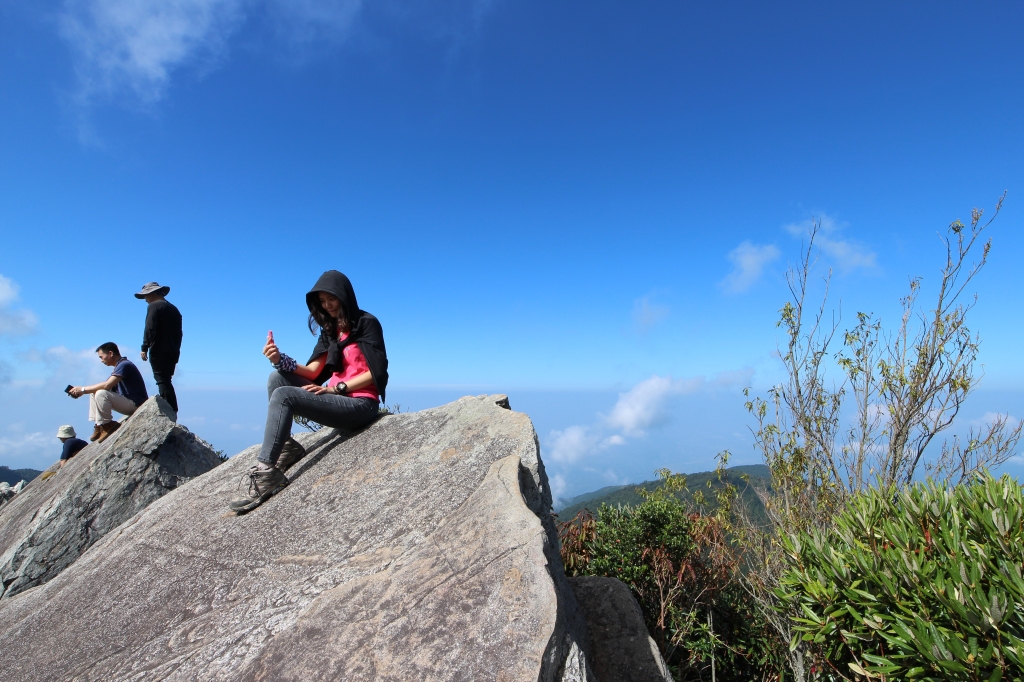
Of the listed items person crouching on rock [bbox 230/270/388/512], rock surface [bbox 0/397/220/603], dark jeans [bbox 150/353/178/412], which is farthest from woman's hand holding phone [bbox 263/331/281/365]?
dark jeans [bbox 150/353/178/412]

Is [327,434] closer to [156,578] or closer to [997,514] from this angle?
[156,578]

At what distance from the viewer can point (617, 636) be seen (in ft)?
16.4

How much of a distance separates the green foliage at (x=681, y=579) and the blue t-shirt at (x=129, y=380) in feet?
25.0

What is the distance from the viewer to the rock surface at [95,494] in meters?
6.38

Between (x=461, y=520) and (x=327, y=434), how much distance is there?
9.51 ft

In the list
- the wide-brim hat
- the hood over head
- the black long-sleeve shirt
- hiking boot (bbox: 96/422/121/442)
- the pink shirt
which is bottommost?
the pink shirt

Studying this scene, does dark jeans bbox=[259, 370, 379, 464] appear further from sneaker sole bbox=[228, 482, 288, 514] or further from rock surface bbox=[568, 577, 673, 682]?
rock surface bbox=[568, 577, 673, 682]

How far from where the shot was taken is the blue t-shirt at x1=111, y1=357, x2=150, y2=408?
9.27 m

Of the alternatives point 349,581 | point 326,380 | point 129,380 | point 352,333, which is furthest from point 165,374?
point 349,581

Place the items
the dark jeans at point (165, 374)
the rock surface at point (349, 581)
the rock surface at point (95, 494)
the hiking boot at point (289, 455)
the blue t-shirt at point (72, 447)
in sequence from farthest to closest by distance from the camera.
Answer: the blue t-shirt at point (72, 447), the dark jeans at point (165, 374), the rock surface at point (95, 494), the hiking boot at point (289, 455), the rock surface at point (349, 581)

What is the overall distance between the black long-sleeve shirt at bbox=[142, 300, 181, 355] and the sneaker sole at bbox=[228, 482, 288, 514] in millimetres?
5279

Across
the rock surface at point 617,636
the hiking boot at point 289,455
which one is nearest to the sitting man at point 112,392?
the hiking boot at point 289,455

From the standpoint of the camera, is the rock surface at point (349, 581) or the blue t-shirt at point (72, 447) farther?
the blue t-shirt at point (72, 447)

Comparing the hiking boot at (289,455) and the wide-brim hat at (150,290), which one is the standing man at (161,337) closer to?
the wide-brim hat at (150,290)
